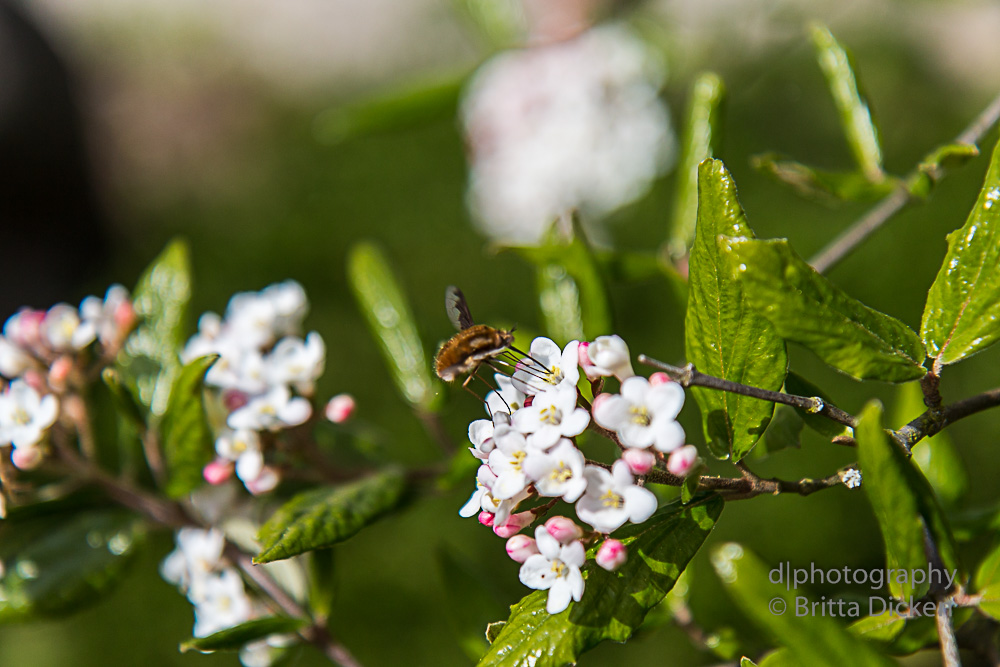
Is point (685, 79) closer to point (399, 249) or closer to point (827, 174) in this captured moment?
point (827, 174)

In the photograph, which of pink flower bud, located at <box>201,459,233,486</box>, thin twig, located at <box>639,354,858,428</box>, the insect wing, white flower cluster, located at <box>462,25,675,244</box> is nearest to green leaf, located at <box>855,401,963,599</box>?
thin twig, located at <box>639,354,858,428</box>

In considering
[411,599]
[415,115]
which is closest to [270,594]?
[415,115]

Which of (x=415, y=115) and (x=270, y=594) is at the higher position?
(x=415, y=115)

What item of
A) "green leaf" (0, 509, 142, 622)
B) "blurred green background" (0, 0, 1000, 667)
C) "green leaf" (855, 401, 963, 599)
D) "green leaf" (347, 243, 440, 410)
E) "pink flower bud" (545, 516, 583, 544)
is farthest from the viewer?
"blurred green background" (0, 0, 1000, 667)

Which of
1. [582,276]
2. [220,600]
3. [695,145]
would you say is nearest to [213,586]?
[220,600]

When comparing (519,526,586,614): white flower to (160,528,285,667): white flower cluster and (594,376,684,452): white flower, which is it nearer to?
(594,376,684,452): white flower

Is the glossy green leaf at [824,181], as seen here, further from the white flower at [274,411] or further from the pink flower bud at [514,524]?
the white flower at [274,411]
